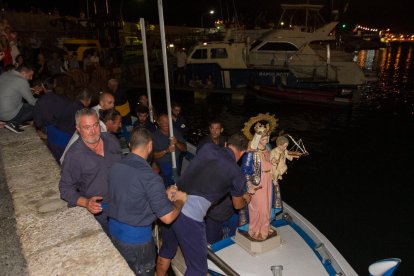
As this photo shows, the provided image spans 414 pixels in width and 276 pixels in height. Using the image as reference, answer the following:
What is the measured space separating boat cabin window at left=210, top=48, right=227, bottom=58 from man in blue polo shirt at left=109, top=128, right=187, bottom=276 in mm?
19448

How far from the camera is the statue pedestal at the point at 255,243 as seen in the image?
4480 mm

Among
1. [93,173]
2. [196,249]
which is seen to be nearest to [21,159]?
[93,173]

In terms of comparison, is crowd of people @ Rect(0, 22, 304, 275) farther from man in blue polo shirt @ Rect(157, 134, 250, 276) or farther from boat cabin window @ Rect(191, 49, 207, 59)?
boat cabin window @ Rect(191, 49, 207, 59)

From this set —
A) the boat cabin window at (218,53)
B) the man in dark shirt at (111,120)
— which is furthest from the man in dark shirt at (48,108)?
the boat cabin window at (218,53)

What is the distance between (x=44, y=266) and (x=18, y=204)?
1.17 meters

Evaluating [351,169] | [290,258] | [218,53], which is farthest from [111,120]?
[218,53]

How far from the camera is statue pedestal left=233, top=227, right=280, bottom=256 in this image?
4.48m

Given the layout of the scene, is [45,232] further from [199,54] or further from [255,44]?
[255,44]

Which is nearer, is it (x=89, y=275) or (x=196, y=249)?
(x=89, y=275)

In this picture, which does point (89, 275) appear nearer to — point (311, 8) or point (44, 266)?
point (44, 266)

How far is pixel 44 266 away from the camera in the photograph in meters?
2.41

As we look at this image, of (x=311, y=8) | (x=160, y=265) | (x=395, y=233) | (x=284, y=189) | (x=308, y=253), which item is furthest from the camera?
(x=311, y=8)

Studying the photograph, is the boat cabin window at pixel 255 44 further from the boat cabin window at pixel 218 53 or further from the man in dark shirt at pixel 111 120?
the man in dark shirt at pixel 111 120

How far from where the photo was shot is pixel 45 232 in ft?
9.32
